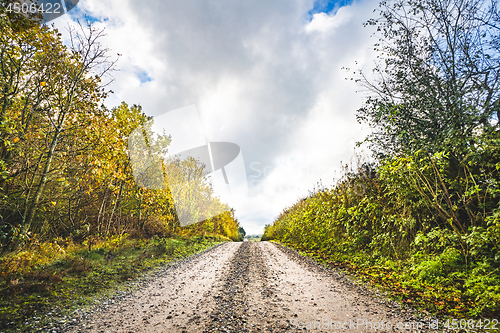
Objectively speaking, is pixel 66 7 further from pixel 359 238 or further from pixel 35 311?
pixel 359 238

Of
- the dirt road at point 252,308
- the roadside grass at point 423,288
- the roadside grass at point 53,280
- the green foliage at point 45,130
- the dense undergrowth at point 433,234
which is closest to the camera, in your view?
the dirt road at point 252,308

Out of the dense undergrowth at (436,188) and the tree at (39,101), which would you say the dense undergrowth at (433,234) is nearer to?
the dense undergrowth at (436,188)

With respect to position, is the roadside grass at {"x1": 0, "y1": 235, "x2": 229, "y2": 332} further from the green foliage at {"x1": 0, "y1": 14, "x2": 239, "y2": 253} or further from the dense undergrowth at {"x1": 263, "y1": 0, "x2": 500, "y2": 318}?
the dense undergrowth at {"x1": 263, "y1": 0, "x2": 500, "y2": 318}

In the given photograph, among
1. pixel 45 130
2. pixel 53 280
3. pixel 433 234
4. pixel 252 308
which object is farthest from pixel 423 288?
pixel 45 130

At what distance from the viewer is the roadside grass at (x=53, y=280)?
4.26 m

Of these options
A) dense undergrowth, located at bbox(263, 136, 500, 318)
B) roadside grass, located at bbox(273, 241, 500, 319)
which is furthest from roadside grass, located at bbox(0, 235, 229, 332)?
dense undergrowth, located at bbox(263, 136, 500, 318)

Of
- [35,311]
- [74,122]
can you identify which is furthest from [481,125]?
[74,122]

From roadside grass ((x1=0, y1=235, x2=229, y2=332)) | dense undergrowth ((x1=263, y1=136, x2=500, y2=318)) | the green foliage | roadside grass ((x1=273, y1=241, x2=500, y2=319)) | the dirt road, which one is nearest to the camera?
the dirt road

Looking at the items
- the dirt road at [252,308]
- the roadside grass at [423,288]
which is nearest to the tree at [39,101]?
the dirt road at [252,308]

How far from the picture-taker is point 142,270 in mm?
8180

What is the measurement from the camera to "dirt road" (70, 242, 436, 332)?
3.56m

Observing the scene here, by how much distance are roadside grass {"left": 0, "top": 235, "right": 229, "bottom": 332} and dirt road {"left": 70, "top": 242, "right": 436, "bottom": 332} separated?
1.03 metres

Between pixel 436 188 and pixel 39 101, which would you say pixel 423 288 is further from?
pixel 39 101

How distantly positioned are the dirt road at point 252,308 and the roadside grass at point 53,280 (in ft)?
3.39
